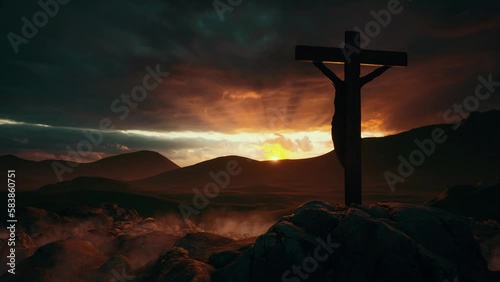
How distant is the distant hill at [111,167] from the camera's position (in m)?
148


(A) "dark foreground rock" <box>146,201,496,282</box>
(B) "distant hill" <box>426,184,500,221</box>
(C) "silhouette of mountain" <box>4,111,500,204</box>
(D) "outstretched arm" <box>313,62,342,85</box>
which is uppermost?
(C) "silhouette of mountain" <box>4,111,500,204</box>

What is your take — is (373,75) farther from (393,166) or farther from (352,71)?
(393,166)

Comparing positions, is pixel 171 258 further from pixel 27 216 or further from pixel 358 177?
pixel 27 216

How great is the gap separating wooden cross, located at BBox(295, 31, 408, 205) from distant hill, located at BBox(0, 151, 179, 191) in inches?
5614

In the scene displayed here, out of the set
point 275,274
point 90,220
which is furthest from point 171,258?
point 90,220

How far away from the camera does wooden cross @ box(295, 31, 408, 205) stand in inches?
337

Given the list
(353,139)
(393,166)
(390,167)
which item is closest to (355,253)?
(353,139)

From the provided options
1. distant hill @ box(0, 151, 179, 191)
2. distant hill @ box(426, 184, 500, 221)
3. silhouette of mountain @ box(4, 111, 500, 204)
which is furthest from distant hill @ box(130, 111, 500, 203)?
distant hill @ box(0, 151, 179, 191)

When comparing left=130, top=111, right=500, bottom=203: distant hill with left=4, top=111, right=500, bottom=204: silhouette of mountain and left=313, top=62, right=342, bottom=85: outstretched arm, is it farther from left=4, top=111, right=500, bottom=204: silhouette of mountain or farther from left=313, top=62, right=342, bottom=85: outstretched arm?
left=313, top=62, right=342, bottom=85: outstretched arm

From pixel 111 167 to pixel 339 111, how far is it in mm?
165164

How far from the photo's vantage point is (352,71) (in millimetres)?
8812

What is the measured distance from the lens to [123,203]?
23844mm

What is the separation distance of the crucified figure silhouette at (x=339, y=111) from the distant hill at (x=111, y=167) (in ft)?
467

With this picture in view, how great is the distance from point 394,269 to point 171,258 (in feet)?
11.8
